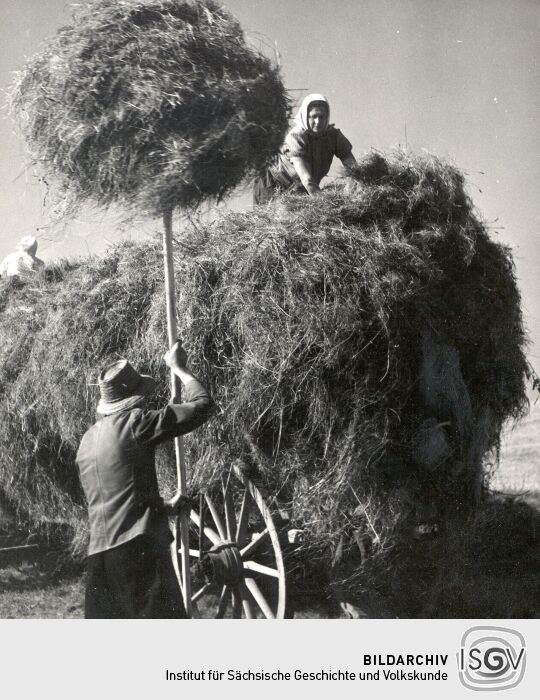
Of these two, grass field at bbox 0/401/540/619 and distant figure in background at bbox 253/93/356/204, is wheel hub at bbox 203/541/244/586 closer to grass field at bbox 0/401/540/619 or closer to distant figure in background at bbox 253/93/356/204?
grass field at bbox 0/401/540/619

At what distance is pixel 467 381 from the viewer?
12.8ft

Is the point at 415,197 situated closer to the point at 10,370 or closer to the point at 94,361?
the point at 94,361

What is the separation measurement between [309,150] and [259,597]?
8.64 ft

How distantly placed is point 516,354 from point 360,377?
57.8 inches

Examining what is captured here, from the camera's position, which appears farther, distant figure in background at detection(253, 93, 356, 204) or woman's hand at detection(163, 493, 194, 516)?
distant figure in background at detection(253, 93, 356, 204)

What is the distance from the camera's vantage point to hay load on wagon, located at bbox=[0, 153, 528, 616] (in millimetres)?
3100

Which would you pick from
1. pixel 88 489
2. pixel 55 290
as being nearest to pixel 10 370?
pixel 55 290

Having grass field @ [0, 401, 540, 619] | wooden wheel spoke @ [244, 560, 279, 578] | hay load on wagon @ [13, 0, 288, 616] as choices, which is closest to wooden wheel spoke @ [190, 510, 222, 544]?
wooden wheel spoke @ [244, 560, 279, 578]

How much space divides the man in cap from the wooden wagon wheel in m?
0.61

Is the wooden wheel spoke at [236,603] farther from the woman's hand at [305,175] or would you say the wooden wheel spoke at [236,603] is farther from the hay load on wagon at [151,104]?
the woman's hand at [305,175]

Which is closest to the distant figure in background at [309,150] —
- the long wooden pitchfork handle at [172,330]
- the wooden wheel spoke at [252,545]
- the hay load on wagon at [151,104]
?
the hay load on wagon at [151,104]

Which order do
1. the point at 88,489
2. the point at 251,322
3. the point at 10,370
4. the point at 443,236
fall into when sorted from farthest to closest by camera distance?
the point at 10,370 → the point at 443,236 → the point at 251,322 → the point at 88,489
